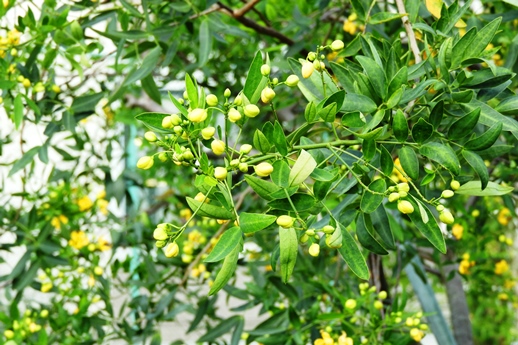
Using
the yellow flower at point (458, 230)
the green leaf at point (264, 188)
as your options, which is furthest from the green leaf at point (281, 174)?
the yellow flower at point (458, 230)

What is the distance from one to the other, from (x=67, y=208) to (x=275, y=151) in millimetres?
1034

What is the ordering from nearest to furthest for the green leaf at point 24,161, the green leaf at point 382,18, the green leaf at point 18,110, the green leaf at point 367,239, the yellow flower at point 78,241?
the green leaf at point 367,239 < the green leaf at point 382,18 < the green leaf at point 18,110 < the green leaf at point 24,161 < the yellow flower at point 78,241

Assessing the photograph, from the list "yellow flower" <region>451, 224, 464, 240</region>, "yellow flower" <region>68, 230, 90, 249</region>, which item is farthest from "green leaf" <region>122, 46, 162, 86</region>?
"yellow flower" <region>451, 224, 464, 240</region>

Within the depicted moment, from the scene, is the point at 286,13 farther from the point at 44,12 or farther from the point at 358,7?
the point at 358,7

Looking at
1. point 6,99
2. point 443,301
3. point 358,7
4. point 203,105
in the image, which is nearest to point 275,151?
point 203,105

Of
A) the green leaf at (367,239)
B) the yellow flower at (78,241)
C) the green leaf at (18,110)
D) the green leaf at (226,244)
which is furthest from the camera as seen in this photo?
the yellow flower at (78,241)

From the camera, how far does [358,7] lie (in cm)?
83

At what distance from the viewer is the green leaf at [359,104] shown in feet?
1.88

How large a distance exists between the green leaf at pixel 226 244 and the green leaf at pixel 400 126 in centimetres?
17

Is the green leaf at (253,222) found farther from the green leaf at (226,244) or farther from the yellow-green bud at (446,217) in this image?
the yellow-green bud at (446,217)

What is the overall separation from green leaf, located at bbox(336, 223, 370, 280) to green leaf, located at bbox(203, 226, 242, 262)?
86 millimetres

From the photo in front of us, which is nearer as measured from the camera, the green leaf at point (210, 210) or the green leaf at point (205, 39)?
the green leaf at point (210, 210)

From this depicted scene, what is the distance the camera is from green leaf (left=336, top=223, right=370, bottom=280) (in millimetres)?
520

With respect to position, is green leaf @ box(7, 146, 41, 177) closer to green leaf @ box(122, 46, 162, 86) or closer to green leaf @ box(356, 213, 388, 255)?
green leaf @ box(122, 46, 162, 86)
